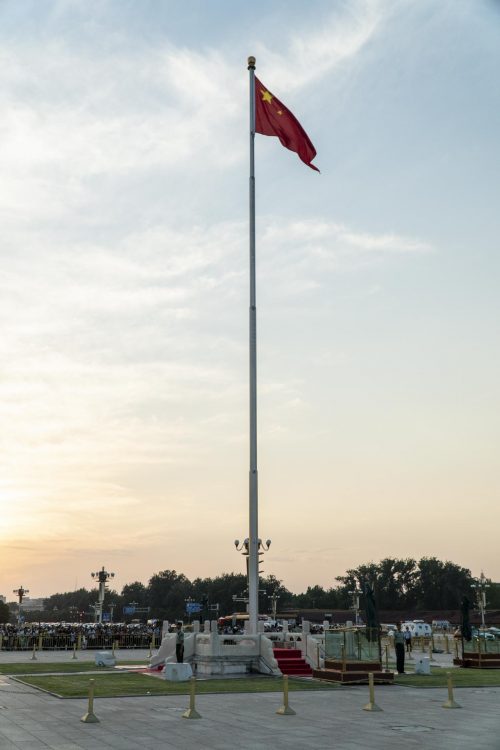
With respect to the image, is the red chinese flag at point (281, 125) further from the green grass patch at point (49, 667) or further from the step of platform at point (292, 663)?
the green grass patch at point (49, 667)

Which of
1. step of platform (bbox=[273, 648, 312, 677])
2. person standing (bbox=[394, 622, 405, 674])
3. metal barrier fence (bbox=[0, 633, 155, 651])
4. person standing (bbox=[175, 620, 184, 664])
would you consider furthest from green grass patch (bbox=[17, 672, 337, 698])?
metal barrier fence (bbox=[0, 633, 155, 651])

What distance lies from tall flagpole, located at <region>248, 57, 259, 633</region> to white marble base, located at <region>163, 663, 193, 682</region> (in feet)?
13.0

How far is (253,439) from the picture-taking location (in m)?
32.8

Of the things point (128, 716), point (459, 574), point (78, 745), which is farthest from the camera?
point (459, 574)

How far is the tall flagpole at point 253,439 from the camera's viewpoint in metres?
31.3

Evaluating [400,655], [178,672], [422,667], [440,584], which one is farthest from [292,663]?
[440,584]

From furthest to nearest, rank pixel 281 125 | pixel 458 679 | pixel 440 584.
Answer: pixel 440 584
pixel 281 125
pixel 458 679

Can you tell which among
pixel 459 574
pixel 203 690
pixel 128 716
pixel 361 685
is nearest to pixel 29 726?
pixel 128 716

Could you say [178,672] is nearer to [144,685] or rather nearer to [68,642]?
[144,685]

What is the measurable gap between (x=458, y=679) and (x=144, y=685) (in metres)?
12.3

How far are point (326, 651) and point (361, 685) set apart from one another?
7.26ft

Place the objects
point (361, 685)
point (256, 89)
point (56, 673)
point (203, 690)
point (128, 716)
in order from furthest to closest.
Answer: point (256, 89), point (56, 673), point (361, 685), point (203, 690), point (128, 716)

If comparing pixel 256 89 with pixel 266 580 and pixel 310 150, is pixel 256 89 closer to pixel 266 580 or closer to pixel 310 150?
pixel 310 150

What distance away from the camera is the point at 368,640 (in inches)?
1182
